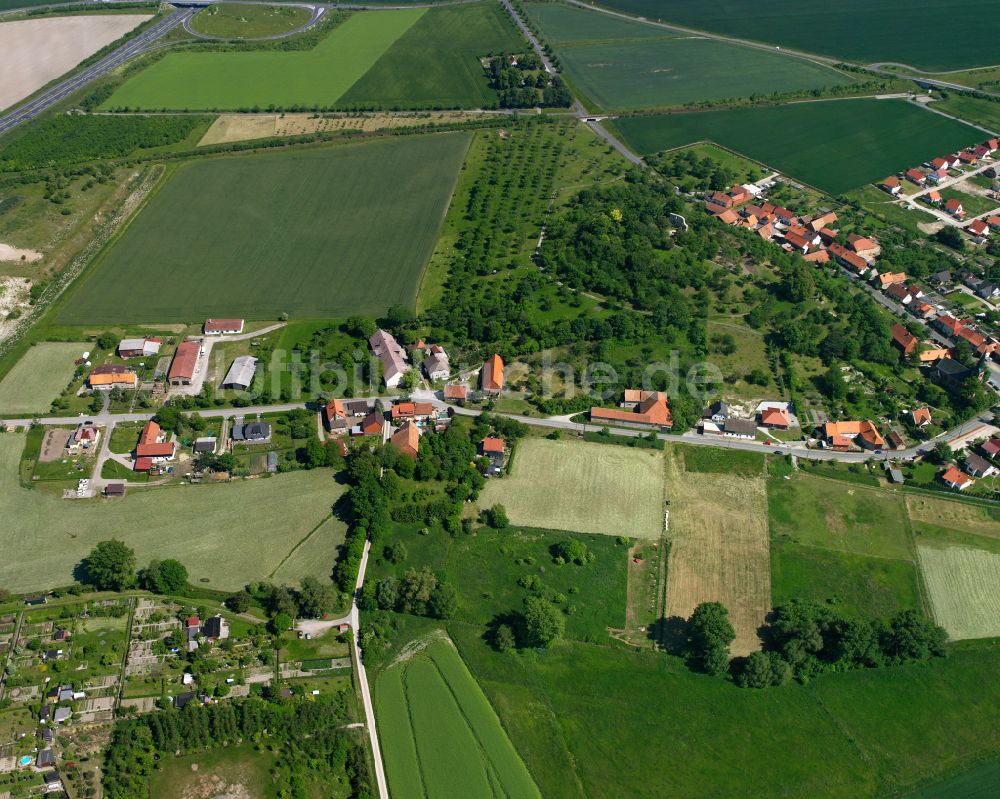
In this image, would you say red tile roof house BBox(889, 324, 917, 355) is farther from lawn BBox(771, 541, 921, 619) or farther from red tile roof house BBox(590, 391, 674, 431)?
red tile roof house BBox(590, 391, 674, 431)

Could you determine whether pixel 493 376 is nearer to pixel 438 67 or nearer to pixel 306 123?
pixel 306 123

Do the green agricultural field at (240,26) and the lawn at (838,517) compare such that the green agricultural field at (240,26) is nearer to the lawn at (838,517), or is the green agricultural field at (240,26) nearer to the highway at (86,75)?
the highway at (86,75)

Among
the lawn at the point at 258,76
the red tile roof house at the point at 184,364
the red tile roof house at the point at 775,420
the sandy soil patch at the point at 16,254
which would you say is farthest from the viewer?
the lawn at the point at 258,76

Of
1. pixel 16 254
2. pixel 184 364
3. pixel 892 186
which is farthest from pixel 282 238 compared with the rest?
pixel 892 186

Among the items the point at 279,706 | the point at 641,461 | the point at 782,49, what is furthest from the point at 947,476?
the point at 782,49

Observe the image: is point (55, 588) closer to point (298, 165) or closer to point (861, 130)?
point (298, 165)

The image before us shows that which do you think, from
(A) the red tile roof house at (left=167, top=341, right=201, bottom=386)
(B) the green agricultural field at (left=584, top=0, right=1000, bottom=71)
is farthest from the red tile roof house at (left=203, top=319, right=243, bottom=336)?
(B) the green agricultural field at (left=584, top=0, right=1000, bottom=71)

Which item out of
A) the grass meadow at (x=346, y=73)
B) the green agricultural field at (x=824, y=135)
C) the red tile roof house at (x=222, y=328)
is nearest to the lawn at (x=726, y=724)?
the red tile roof house at (x=222, y=328)
